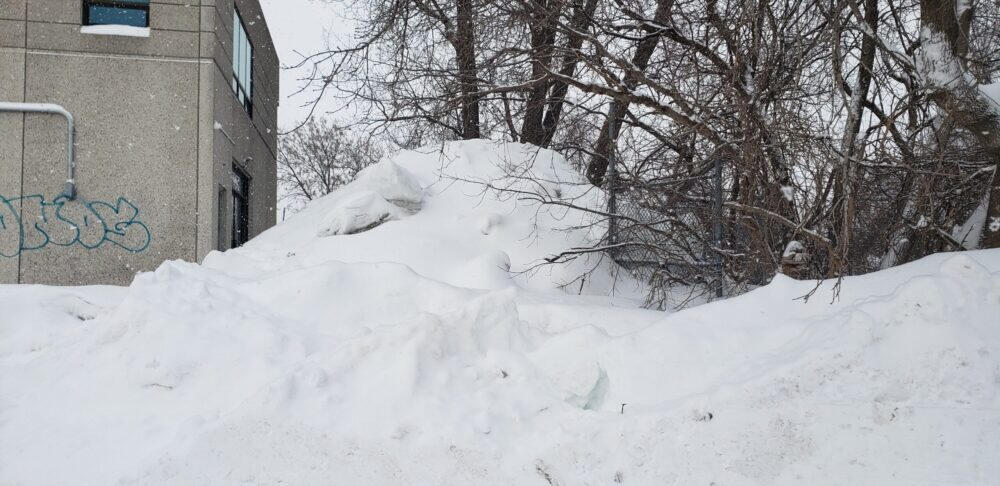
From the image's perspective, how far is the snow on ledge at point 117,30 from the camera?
9461 millimetres

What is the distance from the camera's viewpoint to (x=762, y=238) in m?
5.93

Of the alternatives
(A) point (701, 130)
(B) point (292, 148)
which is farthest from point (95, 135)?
(B) point (292, 148)

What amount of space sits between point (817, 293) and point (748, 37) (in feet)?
8.20

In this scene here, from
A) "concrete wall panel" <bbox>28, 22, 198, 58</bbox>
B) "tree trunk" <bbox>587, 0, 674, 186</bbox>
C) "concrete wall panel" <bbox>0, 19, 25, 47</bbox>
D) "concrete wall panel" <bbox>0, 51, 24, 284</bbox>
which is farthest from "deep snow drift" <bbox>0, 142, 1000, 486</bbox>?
"concrete wall panel" <bbox>0, 19, 25, 47</bbox>

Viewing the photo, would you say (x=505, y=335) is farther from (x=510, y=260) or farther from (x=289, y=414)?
(x=510, y=260)

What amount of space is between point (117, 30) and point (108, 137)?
1.57 m

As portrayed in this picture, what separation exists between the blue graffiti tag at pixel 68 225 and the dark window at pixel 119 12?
8.71 feet

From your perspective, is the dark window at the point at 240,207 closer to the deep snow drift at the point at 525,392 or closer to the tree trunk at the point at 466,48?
the tree trunk at the point at 466,48

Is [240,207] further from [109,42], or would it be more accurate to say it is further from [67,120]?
[109,42]

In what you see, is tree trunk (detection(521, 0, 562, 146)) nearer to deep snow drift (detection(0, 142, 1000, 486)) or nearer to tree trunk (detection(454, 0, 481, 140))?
tree trunk (detection(454, 0, 481, 140))

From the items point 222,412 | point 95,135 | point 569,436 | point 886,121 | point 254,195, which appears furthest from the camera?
point 254,195

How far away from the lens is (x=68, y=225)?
936 cm

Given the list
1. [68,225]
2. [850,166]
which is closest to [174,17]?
Answer: [68,225]

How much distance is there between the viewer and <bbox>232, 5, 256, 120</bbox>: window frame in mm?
11281
